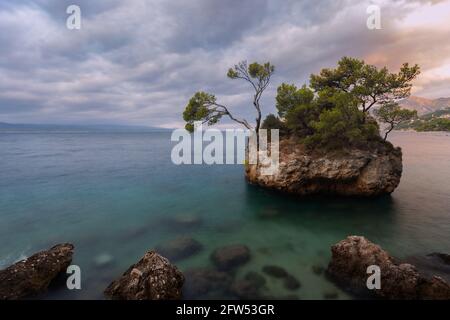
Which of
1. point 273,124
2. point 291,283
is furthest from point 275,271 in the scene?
point 273,124

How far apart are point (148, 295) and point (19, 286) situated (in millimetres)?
5160

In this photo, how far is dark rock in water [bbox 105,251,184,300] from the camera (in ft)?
26.6

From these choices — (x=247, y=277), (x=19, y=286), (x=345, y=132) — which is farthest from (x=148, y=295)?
(x=345, y=132)

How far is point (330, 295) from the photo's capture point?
887 cm

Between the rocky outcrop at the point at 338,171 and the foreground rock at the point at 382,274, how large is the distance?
9.18 meters

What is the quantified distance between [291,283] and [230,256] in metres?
3.31

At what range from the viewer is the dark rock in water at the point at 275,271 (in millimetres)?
10157

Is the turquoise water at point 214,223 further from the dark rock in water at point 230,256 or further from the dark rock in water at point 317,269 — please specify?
the dark rock in water at point 230,256

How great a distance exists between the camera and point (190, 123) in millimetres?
24234

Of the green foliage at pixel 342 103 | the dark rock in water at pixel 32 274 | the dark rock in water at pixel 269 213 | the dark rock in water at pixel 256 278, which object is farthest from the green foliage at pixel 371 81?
the dark rock in water at pixel 32 274

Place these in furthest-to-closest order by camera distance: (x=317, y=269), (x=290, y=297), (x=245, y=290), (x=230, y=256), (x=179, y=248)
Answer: (x=179, y=248), (x=230, y=256), (x=317, y=269), (x=245, y=290), (x=290, y=297)

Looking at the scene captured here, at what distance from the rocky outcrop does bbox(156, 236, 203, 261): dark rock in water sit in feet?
32.8

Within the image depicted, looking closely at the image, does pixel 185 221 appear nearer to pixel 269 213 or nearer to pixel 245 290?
pixel 269 213

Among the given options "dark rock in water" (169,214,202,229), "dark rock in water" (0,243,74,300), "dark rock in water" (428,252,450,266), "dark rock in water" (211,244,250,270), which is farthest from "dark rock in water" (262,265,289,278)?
"dark rock in water" (0,243,74,300)
